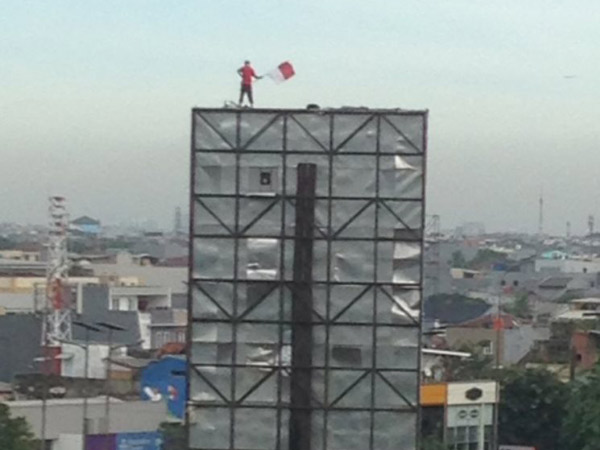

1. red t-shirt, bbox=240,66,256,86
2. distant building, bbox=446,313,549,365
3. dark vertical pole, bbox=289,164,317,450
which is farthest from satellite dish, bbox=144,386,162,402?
dark vertical pole, bbox=289,164,317,450

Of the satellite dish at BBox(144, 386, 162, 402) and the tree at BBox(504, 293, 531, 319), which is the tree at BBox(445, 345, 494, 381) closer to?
the satellite dish at BBox(144, 386, 162, 402)

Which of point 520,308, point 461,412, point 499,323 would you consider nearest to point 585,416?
point 461,412

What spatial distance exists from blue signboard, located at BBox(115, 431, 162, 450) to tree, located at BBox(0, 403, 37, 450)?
42.5 inches

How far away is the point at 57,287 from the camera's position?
38719 mm

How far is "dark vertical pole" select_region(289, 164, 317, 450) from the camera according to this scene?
8836mm

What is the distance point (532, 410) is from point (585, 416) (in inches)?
130

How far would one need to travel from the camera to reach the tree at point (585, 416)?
25109 mm

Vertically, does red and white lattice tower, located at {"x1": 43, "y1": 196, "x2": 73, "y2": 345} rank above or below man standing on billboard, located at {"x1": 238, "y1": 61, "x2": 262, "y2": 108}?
below

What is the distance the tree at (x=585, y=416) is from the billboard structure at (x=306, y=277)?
16393 mm

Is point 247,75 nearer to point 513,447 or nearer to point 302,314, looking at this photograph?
point 302,314

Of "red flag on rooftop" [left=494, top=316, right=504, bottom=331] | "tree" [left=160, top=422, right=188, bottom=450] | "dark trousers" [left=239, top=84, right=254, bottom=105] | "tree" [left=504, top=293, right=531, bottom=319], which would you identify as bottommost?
"tree" [left=504, top=293, right=531, bottom=319]

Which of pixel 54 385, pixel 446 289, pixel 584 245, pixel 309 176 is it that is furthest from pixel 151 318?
pixel 584 245

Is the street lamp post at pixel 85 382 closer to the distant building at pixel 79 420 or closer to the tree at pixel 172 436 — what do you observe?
the distant building at pixel 79 420

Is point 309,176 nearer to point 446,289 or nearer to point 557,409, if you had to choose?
point 557,409
